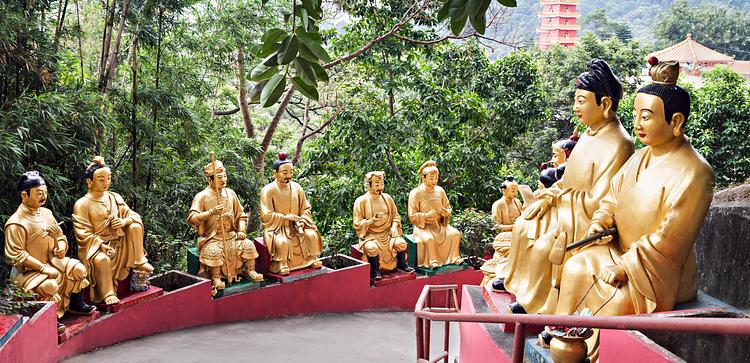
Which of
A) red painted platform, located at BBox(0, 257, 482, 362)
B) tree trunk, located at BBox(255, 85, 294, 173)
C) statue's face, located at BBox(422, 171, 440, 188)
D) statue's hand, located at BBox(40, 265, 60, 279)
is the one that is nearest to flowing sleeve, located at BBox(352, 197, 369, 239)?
red painted platform, located at BBox(0, 257, 482, 362)

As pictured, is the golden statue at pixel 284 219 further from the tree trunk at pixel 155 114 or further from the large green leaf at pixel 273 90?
the large green leaf at pixel 273 90

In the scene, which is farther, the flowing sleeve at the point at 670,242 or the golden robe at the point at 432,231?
the golden robe at the point at 432,231

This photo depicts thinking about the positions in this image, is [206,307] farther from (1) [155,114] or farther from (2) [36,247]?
(1) [155,114]

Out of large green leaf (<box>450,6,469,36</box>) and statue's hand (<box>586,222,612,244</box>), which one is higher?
large green leaf (<box>450,6,469,36</box>)

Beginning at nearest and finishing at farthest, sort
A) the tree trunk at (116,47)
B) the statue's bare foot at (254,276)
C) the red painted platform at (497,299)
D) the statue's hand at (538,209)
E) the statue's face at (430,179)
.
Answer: the statue's hand at (538,209) < the red painted platform at (497,299) < the statue's bare foot at (254,276) < the statue's face at (430,179) < the tree trunk at (116,47)

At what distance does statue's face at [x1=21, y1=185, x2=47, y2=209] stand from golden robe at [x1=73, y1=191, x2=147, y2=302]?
535 mm

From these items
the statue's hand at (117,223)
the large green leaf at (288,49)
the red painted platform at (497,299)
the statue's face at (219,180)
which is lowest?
the red painted platform at (497,299)

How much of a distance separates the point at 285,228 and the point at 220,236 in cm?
77

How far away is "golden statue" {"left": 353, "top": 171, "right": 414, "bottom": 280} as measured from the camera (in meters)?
8.56

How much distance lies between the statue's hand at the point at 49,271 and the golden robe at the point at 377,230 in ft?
11.2

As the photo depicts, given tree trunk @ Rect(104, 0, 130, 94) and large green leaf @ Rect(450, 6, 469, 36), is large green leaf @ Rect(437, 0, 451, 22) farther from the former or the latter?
tree trunk @ Rect(104, 0, 130, 94)

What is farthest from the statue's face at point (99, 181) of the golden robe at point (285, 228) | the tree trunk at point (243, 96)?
the tree trunk at point (243, 96)

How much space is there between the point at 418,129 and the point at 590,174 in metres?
6.66

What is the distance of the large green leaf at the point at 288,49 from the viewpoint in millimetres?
2088
